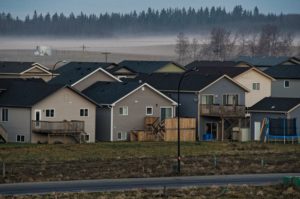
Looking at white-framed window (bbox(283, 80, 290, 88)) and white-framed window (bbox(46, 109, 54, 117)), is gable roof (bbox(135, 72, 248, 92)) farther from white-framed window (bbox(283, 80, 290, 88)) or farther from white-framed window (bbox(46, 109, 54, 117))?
white-framed window (bbox(283, 80, 290, 88))

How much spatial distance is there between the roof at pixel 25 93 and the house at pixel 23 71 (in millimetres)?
27657

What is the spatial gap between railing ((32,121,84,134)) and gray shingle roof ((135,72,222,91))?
14199 mm

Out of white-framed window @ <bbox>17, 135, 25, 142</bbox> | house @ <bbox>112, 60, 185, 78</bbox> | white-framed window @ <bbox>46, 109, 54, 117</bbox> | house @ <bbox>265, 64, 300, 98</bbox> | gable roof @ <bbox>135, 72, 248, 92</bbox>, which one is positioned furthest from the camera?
house @ <bbox>112, 60, 185, 78</bbox>

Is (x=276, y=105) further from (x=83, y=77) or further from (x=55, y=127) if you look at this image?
(x=55, y=127)

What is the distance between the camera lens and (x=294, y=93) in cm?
10531

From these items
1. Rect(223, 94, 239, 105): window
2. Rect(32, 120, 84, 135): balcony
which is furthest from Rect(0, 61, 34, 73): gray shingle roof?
Rect(32, 120, 84, 135): balcony

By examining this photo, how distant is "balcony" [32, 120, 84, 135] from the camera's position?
249 ft

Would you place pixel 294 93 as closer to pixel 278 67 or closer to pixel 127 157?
pixel 278 67

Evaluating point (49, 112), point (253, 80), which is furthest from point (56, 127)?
point (253, 80)

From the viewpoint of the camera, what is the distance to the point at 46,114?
78.1 meters

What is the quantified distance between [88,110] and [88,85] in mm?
10824

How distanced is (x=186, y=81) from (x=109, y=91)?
8323mm

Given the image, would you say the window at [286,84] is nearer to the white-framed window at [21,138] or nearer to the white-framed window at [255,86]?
the white-framed window at [255,86]

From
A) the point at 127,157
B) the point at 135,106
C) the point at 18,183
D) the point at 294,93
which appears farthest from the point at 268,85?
the point at 18,183
